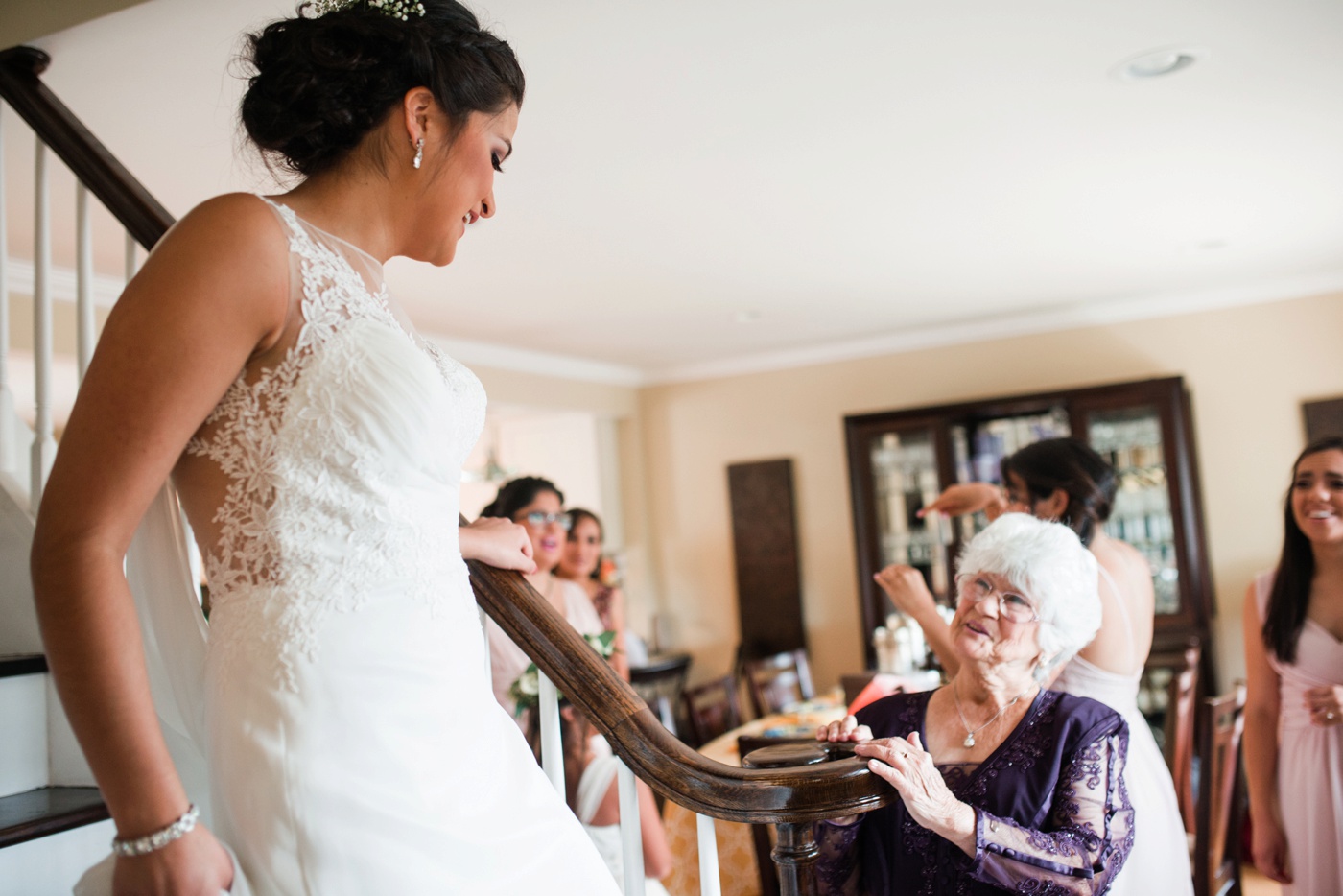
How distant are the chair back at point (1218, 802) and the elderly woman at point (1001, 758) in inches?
60.8

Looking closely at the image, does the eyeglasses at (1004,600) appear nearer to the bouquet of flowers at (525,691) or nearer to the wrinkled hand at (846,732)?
the wrinkled hand at (846,732)

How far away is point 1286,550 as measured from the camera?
2.55 metres

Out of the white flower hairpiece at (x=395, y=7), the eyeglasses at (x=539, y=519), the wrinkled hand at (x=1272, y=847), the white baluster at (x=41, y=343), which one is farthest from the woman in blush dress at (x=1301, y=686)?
the white baluster at (x=41, y=343)

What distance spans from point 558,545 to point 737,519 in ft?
12.7

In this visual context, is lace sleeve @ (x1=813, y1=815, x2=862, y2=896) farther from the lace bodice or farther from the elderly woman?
the lace bodice

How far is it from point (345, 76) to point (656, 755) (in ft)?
2.58

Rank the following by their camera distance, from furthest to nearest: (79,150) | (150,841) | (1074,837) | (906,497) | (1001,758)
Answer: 1. (906,497)
2. (79,150)
3. (1001,758)
4. (1074,837)
5. (150,841)

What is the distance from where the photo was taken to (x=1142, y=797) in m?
2.10

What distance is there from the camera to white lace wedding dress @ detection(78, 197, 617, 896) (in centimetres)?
87

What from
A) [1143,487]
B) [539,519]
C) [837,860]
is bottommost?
Answer: [837,860]

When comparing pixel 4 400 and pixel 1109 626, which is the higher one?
pixel 4 400

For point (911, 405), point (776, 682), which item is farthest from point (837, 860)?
point (911, 405)

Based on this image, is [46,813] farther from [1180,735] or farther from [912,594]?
[1180,735]

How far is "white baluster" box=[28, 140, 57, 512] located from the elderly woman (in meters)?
1.40
